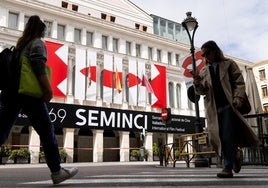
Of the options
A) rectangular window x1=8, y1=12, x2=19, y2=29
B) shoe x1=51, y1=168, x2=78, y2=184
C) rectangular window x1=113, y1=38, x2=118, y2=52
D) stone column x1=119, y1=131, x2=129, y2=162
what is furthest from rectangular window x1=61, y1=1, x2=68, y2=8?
shoe x1=51, y1=168, x2=78, y2=184

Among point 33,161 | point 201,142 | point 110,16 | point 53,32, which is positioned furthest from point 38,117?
point 110,16

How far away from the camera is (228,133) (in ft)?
12.3

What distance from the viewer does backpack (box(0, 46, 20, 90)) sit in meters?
3.07

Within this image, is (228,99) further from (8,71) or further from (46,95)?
(8,71)

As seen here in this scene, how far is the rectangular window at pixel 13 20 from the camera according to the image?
26.0 m

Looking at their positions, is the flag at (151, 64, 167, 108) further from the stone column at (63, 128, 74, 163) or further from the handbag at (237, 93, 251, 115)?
the handbag at (237, 93, 251, 115)

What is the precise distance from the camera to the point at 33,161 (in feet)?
73.1

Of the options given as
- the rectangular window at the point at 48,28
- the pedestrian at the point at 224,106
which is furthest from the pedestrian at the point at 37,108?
the rectangular window at the point at 48,28

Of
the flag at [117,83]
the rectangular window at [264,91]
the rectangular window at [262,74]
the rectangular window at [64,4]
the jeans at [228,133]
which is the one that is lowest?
the jeans at [228,133]

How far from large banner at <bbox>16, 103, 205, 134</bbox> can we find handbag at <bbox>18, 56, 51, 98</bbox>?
20.4 meters

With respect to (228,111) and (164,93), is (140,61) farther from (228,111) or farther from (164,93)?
(228,111)

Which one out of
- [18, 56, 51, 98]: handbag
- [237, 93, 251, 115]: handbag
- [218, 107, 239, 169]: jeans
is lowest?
[218, 107, 239, 169]: jeans

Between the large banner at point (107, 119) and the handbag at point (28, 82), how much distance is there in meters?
20.4

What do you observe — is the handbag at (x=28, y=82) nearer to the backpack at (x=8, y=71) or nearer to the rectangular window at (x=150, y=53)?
the backpack at (x=8, y=71)
